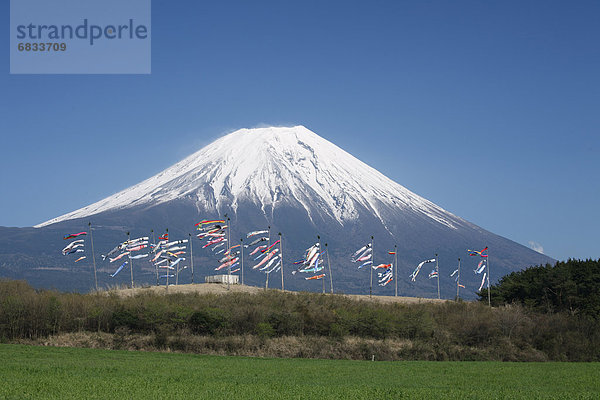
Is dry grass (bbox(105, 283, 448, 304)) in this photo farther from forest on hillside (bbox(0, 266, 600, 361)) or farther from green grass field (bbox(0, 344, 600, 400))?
green grass field (bbox(0, 344, 600, 400))

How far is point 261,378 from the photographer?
29.1 meters

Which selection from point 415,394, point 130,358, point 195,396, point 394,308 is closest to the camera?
point 195,396

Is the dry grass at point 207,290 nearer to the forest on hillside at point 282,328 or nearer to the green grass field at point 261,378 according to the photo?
the forest on hillside at point 282,328

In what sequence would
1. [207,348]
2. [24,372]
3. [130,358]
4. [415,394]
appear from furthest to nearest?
1. [207,348]
2. [130,358]
3. [24,372]
4. [415,394]

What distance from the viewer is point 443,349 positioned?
47.2 metres

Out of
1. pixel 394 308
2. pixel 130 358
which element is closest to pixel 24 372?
pixel 130 358

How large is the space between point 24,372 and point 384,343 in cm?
2625

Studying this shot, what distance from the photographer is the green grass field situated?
75.2 feet

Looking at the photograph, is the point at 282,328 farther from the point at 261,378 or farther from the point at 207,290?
the point at 261,378

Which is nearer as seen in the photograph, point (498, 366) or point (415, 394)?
point (415, 394)

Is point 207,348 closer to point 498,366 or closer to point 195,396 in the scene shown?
point 498,366

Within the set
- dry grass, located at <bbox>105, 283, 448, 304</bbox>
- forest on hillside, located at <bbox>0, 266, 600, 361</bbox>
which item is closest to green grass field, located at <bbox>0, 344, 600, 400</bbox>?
forest on hillside, located at <bbox>0, 266, 600, 361</bbox>

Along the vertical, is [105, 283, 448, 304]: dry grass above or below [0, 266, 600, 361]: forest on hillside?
above

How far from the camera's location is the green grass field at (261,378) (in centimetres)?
2292
